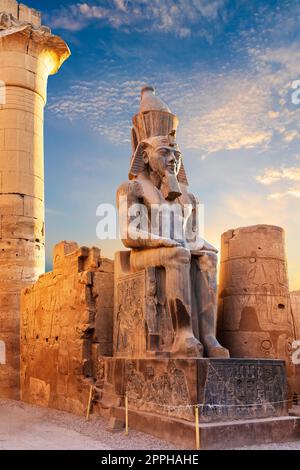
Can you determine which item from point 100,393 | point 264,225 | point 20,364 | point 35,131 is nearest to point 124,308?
point 100,393

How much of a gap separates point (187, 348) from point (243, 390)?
68cm

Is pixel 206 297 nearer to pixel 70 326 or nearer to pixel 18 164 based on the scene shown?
pixel 70 326

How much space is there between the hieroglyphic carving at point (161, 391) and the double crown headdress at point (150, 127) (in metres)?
2.38

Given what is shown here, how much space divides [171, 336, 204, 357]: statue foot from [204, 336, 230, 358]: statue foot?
0.23 m

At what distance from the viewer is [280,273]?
275 inches

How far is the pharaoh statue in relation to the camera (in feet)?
19.6

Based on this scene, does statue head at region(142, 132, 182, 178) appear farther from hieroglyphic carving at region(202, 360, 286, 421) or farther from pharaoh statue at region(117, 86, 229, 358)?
hieroglyphic carving at region(202, 360, 286, 421)

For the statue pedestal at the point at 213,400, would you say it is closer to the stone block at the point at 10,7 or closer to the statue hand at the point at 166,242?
the statue hand at the point at 166,242

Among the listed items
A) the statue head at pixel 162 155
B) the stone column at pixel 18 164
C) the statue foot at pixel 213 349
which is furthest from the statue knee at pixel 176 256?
the stone column at pixel 18 164

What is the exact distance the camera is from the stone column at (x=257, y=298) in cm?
677

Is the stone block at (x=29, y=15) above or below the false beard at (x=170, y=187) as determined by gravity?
above

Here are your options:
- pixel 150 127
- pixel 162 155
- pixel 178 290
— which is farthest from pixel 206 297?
pixel 150 127
